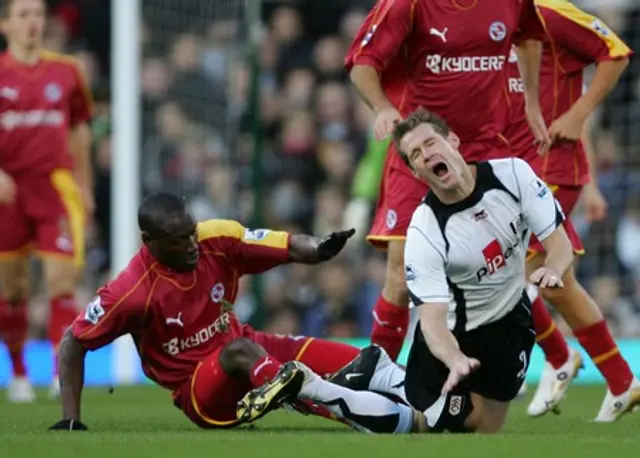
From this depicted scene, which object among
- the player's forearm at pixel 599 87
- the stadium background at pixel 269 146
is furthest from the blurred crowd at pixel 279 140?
the player's forearm at pixel 599 87

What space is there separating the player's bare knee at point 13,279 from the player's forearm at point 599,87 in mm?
4187

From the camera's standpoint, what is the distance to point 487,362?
23.1 ft

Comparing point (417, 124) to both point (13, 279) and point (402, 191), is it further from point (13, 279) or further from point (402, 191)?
point (13, 279)

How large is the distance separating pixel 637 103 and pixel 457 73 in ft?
21.2

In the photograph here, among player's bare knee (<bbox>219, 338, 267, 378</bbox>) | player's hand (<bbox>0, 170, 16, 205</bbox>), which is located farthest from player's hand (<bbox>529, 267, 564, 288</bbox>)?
player's hand (<bbox>0, 170, 16, 205</bbox>)

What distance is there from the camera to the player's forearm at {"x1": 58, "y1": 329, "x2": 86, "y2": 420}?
705cm

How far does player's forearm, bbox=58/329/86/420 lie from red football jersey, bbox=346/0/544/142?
1872 millimetres

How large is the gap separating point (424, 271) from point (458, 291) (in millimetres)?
355

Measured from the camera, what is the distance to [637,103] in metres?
14.1

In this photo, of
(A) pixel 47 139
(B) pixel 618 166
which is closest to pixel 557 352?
(A) pixel 47 139

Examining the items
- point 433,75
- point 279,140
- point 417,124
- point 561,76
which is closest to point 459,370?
point 417,124

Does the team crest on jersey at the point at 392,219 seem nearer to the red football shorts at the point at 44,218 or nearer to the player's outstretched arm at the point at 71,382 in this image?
the player's outstretched arm at the point at 71,382

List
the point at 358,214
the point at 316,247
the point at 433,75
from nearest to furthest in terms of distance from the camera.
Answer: the point at 316,247
the point at 433,75
the point at 358,214

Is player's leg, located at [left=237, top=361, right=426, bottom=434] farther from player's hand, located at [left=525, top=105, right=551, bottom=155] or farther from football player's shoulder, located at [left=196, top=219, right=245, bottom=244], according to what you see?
player's hand, located at [left=525, top=105, right=551, bottom=155]
